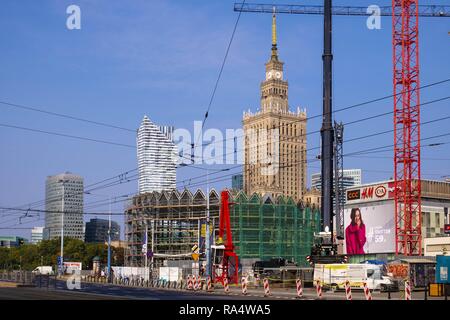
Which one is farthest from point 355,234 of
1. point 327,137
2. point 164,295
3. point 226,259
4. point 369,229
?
point 164,295

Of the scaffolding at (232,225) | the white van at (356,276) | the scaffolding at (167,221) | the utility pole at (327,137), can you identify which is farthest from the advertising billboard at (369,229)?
the white van at (356,276)

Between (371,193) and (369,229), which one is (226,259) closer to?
(369,229)

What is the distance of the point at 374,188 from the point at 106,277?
51.9m

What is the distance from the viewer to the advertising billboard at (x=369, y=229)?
117806mm

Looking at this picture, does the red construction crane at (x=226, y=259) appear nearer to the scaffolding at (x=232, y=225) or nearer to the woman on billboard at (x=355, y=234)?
the woman on billboard at (x=355, y=234)

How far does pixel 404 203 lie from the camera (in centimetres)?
11269

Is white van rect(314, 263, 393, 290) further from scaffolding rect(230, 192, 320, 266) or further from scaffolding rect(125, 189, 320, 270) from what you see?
scaffolding rect(125, 189, 320, 270)

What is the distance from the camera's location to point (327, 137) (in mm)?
84938

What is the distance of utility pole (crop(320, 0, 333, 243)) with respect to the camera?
277 feet

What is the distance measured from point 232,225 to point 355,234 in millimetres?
37267

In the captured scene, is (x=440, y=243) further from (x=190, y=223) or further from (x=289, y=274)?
(x=190, y=223)

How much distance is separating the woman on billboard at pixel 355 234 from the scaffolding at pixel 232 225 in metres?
30.7

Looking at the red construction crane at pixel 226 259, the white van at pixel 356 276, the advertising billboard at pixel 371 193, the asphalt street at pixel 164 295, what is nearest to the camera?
the asphalt street at pixel 164 295
